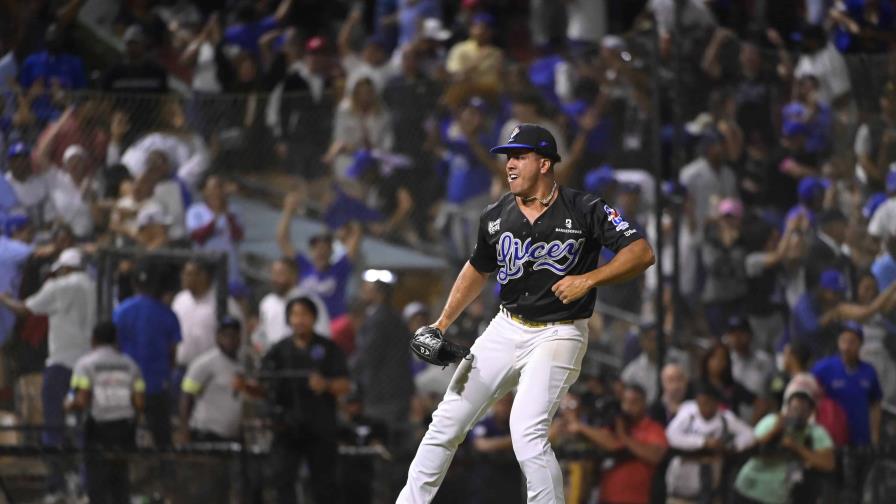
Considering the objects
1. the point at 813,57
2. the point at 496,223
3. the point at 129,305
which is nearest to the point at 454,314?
the point at 496,223

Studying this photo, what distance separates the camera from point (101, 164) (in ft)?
37.6

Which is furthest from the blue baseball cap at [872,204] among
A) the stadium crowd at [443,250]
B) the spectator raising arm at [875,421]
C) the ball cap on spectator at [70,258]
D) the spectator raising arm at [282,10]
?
the spectator raising arm at [282,10]

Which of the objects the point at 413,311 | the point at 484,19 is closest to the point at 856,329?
the point at 413,311

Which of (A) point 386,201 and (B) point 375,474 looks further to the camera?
(A) point 386,201

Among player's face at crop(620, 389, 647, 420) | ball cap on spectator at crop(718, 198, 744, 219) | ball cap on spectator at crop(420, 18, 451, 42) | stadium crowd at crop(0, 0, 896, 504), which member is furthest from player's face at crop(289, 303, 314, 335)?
ball cap on spectator at crop(420, 18, 451, 42)

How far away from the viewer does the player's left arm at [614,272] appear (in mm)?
6984

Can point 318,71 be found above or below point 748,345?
above

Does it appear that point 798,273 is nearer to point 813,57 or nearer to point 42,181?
point 813,57

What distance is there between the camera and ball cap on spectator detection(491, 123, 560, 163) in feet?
23.6

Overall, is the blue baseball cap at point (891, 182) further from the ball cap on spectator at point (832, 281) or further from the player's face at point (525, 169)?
the player's face at point (525, 169)

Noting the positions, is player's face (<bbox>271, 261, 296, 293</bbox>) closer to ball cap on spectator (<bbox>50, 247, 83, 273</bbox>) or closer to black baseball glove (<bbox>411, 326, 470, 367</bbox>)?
ball cap on spectator (<bbox>50, 247, 83, 273</bbox>)

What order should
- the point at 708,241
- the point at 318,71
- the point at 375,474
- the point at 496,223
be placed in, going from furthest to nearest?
the point at 318,71 < the point at 708,241 < the point at 375,474 < the point at 496,223

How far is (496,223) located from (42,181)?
4.91 metres

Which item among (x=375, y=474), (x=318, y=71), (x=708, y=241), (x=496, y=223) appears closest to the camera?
(x=496, y=223)
